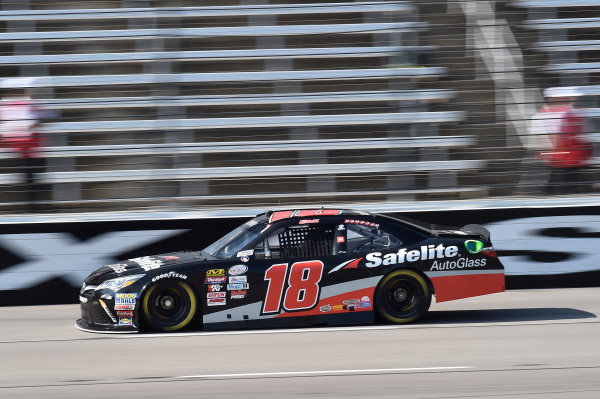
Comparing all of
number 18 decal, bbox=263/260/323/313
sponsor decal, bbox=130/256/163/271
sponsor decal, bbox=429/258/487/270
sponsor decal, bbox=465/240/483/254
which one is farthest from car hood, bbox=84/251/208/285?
sponsor decal, bbox=465/240/483/254

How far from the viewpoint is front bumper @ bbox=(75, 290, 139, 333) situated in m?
7.84

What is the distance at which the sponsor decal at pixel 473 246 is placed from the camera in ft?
27.6

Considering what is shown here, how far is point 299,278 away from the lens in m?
8.00

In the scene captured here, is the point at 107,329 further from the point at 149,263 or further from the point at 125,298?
the point at 149,263

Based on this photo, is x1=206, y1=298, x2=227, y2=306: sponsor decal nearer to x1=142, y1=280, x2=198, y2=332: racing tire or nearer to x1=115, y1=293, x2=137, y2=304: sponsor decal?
x1=142, y1=280, x2=198, y2=332: racing tire

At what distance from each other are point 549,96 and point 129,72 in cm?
693

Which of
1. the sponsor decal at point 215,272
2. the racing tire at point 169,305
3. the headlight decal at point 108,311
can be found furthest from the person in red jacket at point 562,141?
the headlight decal at point 108,311

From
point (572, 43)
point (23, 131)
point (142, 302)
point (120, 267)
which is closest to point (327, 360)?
point (142, 302)

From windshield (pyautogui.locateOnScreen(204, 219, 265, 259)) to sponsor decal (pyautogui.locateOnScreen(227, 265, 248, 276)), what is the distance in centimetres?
17

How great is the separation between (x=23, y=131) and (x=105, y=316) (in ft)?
15.7

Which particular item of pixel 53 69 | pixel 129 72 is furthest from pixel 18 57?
pixel 129 72

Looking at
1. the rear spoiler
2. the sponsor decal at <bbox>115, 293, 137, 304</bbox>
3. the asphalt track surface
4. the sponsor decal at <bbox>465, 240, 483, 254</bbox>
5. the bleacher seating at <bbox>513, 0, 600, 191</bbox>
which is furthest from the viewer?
the bleacher seating at <bbox>513, 0, 600, 191</bbox>

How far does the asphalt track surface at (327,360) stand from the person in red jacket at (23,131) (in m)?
2.95

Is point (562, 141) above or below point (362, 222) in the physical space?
above
